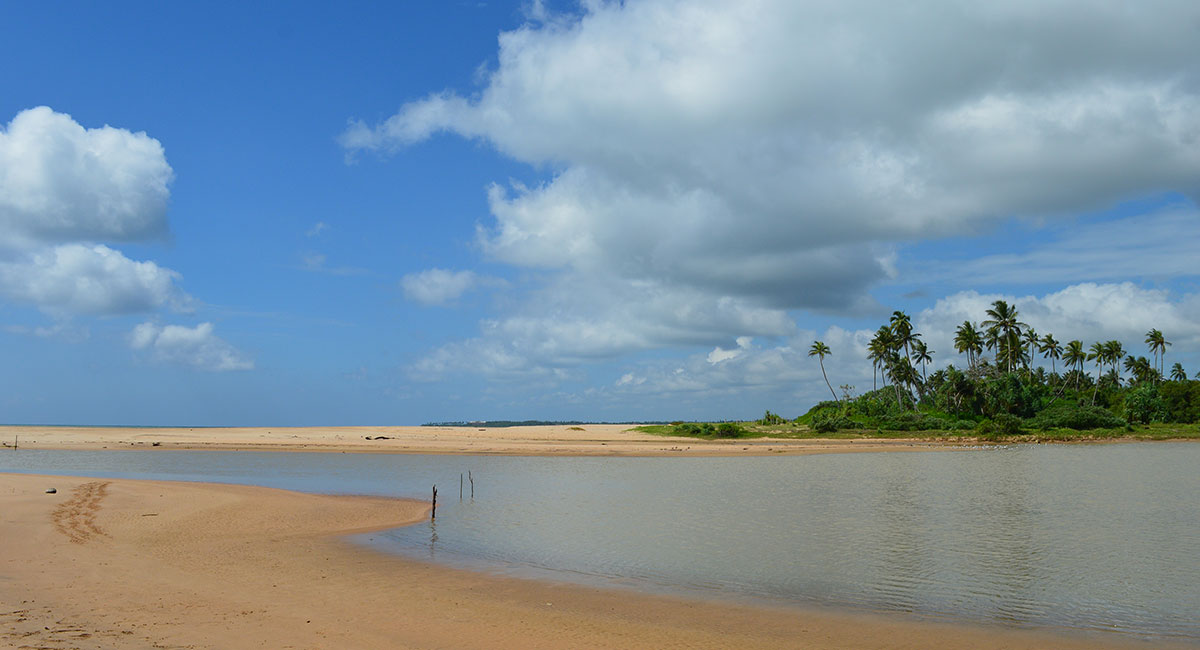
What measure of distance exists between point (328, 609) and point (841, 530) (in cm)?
1709

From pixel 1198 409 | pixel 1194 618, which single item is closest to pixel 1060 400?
pixel 1198 409

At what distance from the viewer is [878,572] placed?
18344 mm

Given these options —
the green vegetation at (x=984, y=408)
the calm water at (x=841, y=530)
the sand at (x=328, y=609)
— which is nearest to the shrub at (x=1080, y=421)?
the green vegetation at (x=984, y=408)

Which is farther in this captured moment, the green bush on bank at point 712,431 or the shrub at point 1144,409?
the shrub at point 1144,409

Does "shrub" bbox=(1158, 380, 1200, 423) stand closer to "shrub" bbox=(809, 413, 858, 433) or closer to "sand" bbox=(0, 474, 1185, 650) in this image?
"shrub" bbox=(809, 413, 858, 433)

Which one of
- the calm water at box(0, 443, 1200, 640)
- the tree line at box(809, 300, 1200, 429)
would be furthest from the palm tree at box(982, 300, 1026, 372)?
the calm water at box(0, 443, 1200, 640)

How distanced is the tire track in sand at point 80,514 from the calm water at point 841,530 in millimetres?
7729

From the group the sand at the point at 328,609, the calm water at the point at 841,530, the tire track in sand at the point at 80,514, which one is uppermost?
the tire track in sand at the point at 80,514

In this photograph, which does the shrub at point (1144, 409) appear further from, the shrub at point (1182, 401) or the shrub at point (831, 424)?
the shrub at point (831, 424)

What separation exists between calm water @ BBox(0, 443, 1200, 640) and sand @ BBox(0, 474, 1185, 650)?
154cm

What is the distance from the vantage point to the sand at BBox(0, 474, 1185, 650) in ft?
38.5

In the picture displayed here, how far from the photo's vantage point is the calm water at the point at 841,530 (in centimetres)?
1634

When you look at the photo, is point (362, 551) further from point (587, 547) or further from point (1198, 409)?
point (1198, 409)

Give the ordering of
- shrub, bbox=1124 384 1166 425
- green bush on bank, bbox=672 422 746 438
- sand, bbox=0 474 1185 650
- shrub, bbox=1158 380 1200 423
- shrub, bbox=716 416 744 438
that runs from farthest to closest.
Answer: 1. shrub, bbox=1158 380 1200 423
2. shrub, bbox=1124 384 1166 425
3. green bush on bank, bbox=672 422 746 438
4. shrub, bbox=716 416 744 438
5. sand, bbox=0 474 1185 650
